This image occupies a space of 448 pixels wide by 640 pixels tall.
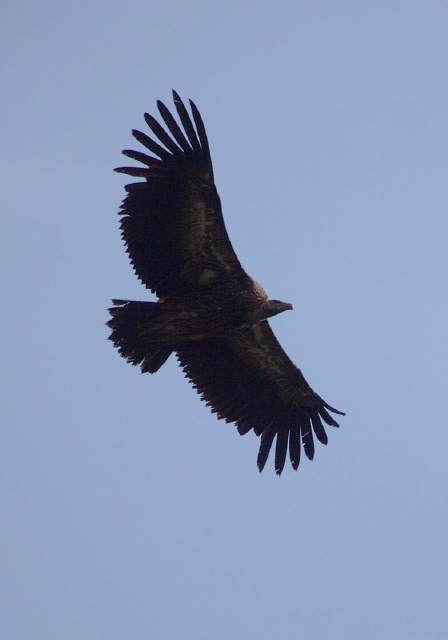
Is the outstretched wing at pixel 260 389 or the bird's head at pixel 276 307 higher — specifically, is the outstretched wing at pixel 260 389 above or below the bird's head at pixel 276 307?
below

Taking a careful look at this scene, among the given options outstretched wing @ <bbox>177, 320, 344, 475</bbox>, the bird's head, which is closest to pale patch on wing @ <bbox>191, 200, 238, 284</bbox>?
the bird's head

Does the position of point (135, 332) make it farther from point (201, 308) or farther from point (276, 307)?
point (276, 307)

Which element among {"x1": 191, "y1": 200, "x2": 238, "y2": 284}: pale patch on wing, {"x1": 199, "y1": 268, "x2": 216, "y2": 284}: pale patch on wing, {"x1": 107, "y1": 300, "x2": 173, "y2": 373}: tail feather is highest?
{"x1": 191, "y1": 200, "x2": 238, "y2": 284}: pale patch on wing

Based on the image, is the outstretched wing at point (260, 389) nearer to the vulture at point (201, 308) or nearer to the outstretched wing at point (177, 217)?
the vulture at point (201, 308)

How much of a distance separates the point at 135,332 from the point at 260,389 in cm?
235

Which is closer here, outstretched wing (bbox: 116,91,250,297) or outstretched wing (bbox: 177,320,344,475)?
outstretched wing (bbox: 116,91,250,297)

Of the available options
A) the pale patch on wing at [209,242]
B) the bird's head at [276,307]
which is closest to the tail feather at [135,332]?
the pale patch on wing at [209,242]

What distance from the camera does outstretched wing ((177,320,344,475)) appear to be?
647 inches

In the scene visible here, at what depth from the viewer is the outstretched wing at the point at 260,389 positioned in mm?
16438

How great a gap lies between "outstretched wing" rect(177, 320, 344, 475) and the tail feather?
0.75 m

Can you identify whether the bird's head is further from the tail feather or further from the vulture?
the tail feather

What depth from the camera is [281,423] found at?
54.9ft

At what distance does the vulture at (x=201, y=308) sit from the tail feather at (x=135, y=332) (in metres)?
0.01

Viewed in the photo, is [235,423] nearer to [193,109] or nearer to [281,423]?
[281,423]
